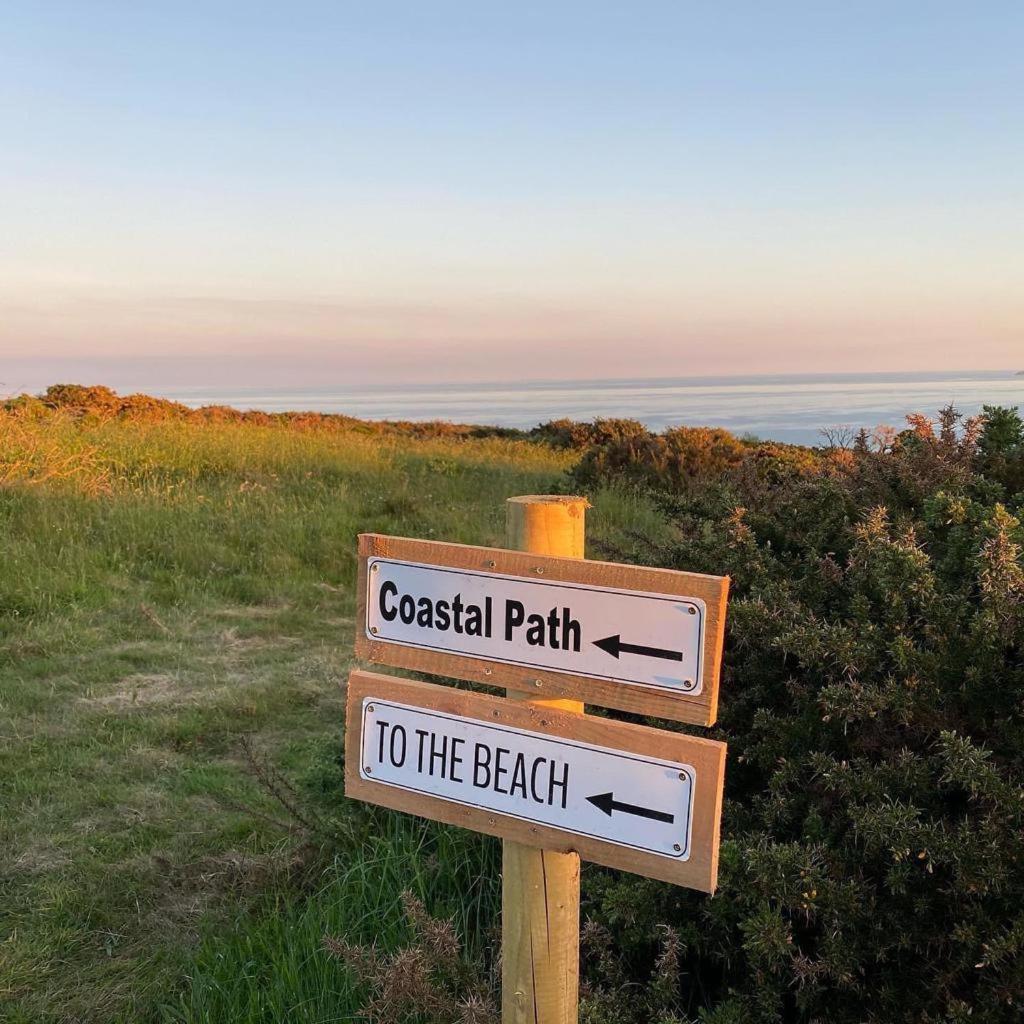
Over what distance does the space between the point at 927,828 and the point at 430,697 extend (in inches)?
42.0

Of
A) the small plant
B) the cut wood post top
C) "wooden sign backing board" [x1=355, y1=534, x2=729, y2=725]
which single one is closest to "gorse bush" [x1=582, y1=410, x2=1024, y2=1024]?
the small plant

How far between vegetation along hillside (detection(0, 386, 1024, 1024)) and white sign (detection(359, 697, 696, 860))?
52 centimetres

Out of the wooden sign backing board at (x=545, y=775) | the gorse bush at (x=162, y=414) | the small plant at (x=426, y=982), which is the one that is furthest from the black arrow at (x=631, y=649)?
the gorse bush at (x=162, y=414)

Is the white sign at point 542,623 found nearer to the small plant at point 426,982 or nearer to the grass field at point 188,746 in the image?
the small plant at point 426,982

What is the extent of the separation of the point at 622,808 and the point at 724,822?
0.91 metres

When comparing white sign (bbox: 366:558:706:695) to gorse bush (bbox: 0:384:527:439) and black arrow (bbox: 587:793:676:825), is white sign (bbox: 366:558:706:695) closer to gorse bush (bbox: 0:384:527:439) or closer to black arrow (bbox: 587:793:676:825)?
black arrow (bbox: 587:793:676:825)

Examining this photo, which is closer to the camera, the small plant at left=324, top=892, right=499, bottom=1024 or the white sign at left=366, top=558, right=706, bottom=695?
the white sign at left=366, top=558, right=706, bottom=695

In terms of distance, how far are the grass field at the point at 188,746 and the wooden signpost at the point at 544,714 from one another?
0.97 metres

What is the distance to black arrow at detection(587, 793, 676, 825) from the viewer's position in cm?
152

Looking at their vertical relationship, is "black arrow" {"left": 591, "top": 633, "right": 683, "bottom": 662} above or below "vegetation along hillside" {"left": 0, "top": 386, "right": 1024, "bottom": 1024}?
above

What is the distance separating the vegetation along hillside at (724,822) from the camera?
194 centimetres

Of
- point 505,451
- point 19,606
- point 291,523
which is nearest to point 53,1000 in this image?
point 19,606

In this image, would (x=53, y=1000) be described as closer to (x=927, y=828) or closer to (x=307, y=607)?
(x=927, y=828)

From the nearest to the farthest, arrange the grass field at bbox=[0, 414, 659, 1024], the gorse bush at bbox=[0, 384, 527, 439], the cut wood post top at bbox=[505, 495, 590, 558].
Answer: the cut wood post top at bbox=[505, 495, 590, 558] → the grass field at bbox=[0, 414, 659, 1024] → the gorse bush at bbox=[0, 384, 527, 439]
